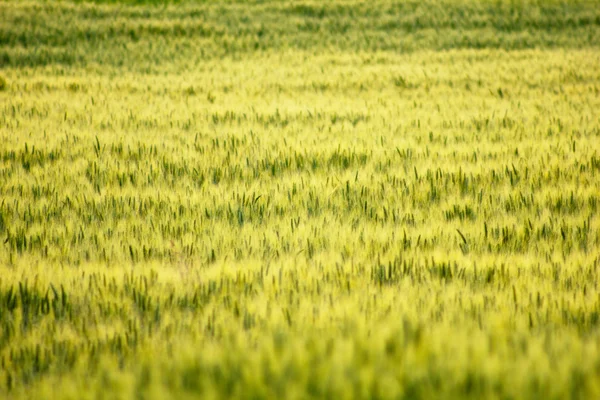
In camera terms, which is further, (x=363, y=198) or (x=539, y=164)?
(x=539, y=164)

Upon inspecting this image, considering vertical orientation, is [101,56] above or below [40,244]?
above

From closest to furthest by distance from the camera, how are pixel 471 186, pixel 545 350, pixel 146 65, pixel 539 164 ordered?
pixel 545 350 → pixel 471 186 → pixel 539 164 → pixel 146 65

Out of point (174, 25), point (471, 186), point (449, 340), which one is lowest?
point (471, 186)

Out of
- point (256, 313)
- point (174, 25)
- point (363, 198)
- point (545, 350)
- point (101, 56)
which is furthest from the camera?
point (174, 25)

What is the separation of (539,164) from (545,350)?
366 cm

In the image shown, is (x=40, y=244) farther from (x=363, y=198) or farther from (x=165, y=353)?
(x=363, y=198)

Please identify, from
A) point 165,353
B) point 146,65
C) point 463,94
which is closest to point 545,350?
point 165,353

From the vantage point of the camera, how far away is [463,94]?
9.55 m

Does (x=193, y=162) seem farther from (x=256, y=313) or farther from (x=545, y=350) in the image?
(x=545, y=350)

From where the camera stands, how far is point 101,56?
46.1ft

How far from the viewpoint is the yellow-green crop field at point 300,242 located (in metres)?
1.50

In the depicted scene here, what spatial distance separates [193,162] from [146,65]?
8907mm

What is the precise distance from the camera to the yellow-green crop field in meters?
1.50

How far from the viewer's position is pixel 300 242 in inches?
122
